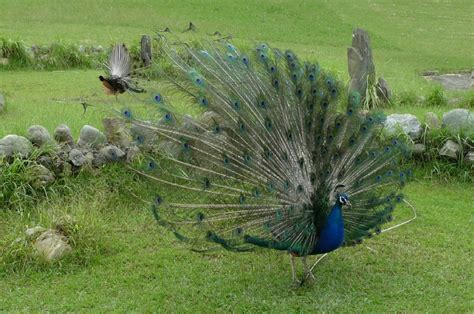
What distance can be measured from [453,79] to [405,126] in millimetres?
7098

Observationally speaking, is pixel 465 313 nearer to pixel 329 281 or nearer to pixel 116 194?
pixel 329 281

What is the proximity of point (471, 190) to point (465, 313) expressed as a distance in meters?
2.94

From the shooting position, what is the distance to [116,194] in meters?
6.90

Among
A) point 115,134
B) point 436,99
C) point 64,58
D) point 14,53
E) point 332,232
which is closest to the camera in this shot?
point 332,232

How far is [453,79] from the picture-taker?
579 inches

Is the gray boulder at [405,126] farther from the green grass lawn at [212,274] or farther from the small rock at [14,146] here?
the small rock at [14,146]

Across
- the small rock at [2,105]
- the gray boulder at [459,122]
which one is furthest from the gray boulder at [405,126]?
the small rock at [2,105]

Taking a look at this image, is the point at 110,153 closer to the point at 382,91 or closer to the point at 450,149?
the point at 450,149

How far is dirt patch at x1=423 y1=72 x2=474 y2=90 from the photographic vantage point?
45.5ft

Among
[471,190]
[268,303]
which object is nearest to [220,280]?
[268,303]

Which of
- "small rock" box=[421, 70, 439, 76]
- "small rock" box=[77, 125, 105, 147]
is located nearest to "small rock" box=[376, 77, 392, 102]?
"small rock" box=[421, 70, 439, 76]

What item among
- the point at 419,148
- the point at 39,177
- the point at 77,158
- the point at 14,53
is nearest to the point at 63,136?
the point at 77,158

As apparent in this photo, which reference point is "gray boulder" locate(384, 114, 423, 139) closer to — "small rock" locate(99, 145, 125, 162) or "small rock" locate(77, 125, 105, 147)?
"small rock" locate(99, 145, 125, 162)

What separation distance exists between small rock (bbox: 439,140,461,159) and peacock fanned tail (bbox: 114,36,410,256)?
2.55m
